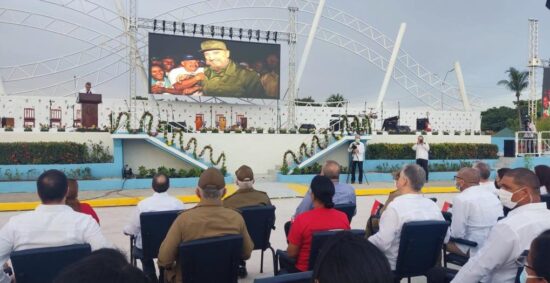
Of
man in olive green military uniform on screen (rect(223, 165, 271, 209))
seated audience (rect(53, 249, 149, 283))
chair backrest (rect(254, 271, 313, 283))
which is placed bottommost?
chair backrest (rect(254, 271, 313, 283))

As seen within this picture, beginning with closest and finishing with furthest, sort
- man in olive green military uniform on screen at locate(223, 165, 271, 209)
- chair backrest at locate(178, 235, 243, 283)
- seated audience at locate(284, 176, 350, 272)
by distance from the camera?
chair backrest at locate(178, 235, 243, 283) → seated audience at locate(284, 176, 350, 272) → man in olive green military uniform on screen at locate(223, 165, 271, 209)

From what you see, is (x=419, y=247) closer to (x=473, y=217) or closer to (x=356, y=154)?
(x=473, y=217)

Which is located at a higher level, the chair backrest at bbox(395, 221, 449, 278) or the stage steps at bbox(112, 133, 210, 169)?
the stage steps at bbox(112, 133, 210, 169)

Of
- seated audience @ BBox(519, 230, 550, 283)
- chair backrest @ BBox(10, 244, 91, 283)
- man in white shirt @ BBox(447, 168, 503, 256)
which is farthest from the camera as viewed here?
man in white shirt @ BBox(447, 168, 503, 256)

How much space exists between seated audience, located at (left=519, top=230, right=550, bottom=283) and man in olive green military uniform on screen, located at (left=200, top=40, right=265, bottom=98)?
2135 centimetres

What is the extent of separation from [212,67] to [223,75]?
28.1 inches

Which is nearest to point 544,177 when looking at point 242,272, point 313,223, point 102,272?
point 313,223

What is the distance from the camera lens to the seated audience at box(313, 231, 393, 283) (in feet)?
4.46

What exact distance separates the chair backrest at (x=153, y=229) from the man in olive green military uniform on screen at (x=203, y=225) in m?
0.76

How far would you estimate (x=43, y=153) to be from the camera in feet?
43.8

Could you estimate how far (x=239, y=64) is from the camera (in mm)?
22984

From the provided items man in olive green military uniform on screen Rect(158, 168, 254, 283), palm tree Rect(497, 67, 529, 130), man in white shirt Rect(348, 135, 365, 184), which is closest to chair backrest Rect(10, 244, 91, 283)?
man in olive green military uniform on screen Rect(158, 168, 254, 283)

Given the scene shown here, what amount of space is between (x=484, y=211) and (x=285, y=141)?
43.8 feet

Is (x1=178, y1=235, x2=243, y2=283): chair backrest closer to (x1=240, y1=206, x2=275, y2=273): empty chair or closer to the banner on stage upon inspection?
(x1=240, y1=206, x2=275, y2=273): empty chair
